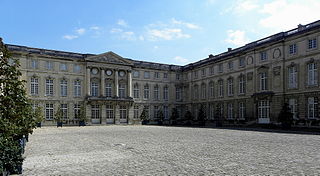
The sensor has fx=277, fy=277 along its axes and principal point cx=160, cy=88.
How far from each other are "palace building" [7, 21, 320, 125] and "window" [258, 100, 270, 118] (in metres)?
0.13

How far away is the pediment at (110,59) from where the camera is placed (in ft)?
148

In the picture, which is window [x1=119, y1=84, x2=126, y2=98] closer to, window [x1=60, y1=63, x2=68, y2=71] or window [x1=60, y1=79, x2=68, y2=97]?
window [x1=60, y1=79, x2=68, y2=97]

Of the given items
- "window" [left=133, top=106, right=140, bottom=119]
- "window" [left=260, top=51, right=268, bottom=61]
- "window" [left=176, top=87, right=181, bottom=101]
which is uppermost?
"window" [left=260, top=51, right=268, bottom=61]

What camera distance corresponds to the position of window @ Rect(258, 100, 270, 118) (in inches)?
1388

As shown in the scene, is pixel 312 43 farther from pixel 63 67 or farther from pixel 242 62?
pixel 63 67

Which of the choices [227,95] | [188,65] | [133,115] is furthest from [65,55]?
[227,95]

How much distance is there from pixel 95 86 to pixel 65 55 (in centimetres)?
681

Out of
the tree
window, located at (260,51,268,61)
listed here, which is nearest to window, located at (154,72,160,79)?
window, located at (260,51,268,61)

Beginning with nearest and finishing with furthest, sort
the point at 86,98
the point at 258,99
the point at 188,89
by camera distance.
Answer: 1. the point at 258,99
2. the point at 86,98
3. the point at 188,89

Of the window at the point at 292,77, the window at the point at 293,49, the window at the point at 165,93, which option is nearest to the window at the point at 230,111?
the window at the point at 292,77

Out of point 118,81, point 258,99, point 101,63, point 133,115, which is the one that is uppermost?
point 101,63

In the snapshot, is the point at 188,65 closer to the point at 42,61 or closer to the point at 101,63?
the point at 101,63

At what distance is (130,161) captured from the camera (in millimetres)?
9891

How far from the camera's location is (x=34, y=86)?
134ft
